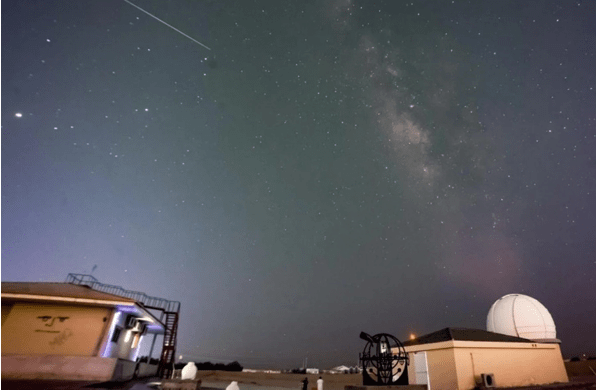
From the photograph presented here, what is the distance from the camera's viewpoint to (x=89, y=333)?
14500 mm

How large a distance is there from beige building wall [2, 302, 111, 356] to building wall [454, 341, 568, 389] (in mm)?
16713

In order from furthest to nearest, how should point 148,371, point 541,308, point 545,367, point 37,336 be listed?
1. point 541,308
2. point 148,371
3. point 545,367
4. point 37,336

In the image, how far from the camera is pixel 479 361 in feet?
47.6

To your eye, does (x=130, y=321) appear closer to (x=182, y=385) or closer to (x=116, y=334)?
(x=116, y=334)

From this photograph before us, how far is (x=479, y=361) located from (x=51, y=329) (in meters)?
19.7

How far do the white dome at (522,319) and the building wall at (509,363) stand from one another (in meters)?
2.59

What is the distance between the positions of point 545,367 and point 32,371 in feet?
78.3

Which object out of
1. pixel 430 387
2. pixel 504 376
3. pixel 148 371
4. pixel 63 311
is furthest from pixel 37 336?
pixel 504 376

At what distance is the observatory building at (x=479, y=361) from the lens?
556 inches

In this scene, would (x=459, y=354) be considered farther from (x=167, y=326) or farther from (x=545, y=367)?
(x=167, y=326)

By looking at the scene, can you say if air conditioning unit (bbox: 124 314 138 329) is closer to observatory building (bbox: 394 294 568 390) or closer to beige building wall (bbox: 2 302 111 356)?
beige building wall (bbox: 2 302 111 356)

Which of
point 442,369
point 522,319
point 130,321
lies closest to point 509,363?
point 442,369

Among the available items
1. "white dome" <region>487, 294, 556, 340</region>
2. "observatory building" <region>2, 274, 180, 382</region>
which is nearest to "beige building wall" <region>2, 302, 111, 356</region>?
"observatory building" <region>2, 274, 180, 382</region>

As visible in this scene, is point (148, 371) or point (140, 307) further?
point (148, 371)
